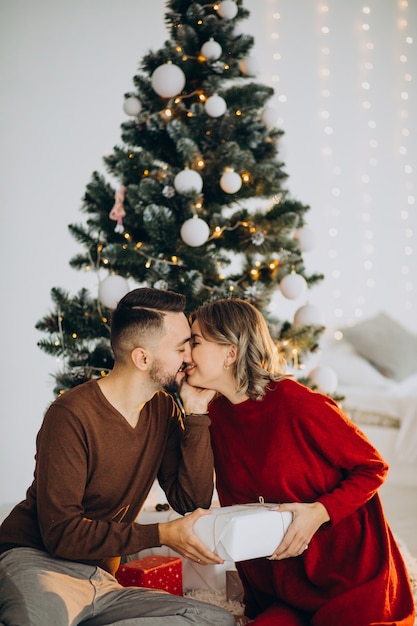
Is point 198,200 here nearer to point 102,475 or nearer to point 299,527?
point 102,475

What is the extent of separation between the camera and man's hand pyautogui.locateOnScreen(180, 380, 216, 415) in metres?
1.85

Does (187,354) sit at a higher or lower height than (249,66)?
lower

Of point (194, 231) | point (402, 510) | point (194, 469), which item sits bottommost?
point (402, 510)

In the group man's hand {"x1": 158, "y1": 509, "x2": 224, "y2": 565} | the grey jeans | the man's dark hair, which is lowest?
the grey jeans

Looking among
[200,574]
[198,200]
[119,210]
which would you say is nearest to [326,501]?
[200,574]

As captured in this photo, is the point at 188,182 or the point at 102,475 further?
the point at 188,182

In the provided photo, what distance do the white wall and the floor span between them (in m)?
1.53

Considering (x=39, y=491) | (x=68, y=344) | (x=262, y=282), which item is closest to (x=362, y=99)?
(x=262, y=282)

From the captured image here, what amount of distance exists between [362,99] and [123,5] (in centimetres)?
189

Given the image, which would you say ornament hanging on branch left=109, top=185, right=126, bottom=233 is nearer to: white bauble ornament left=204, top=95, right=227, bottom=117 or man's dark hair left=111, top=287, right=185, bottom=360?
white bauble ornament left=204, top=95, right=227, bottom=117

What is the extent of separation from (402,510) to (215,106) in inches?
84.9

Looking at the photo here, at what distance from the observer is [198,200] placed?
8.22ft

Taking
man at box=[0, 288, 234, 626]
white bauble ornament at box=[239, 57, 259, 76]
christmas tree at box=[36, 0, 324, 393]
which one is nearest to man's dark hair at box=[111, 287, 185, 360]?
man at box=[0, 288, 234, 626]

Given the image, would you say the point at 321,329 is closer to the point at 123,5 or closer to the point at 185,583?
the point at 185,583
